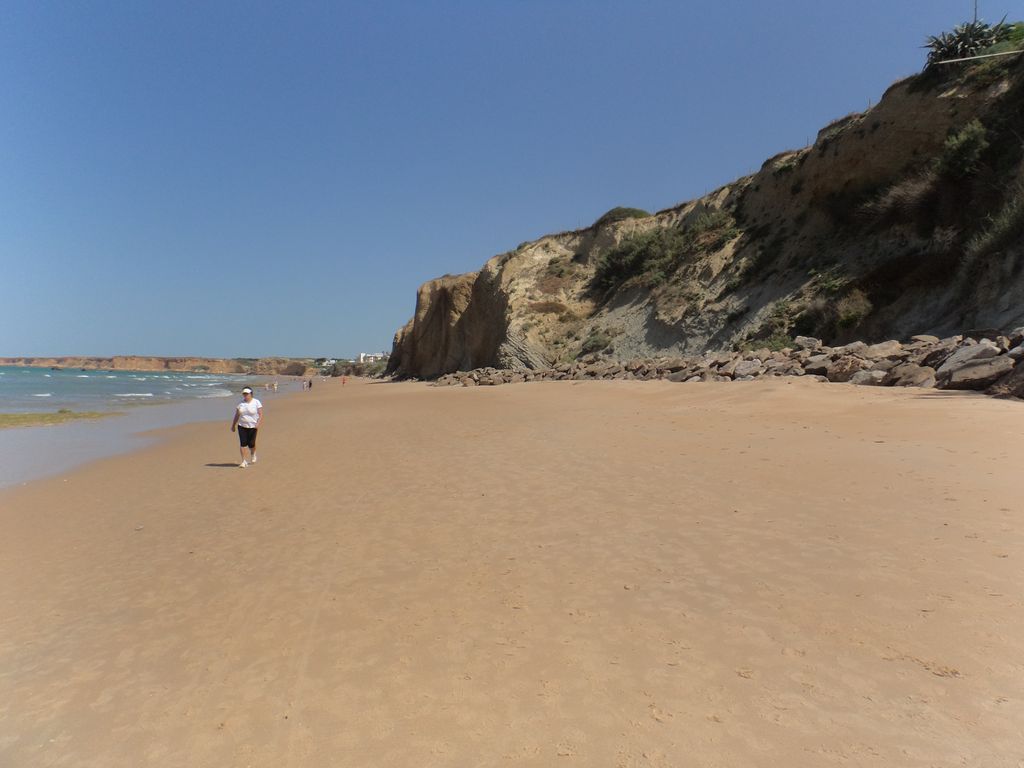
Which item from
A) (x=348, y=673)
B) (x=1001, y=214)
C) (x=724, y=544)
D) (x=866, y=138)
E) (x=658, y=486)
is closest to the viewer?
(x=348, y=673)

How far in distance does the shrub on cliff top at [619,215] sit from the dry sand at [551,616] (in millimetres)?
28826

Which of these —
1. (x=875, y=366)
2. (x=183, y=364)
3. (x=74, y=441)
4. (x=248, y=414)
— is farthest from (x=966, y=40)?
(x=183, y=364)

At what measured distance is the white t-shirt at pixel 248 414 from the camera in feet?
32.4

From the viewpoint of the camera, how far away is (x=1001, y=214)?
14.6m

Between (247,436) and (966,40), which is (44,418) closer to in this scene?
(247,436)

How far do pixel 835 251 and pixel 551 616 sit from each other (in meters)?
21.1

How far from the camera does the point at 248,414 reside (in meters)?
9.92

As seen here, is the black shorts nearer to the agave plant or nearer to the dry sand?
the dry sand

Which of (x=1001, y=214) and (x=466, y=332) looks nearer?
(x=1001, y=214)

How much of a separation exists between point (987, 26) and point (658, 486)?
22685mm

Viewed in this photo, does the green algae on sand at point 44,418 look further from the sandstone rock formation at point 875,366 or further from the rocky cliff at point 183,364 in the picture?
the rocky cliff at point 183,364

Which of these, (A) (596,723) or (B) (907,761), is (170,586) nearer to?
(A) (596,723)

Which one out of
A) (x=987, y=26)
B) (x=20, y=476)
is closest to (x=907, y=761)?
(x=20, y=476)

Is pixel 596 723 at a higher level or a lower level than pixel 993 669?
lower
